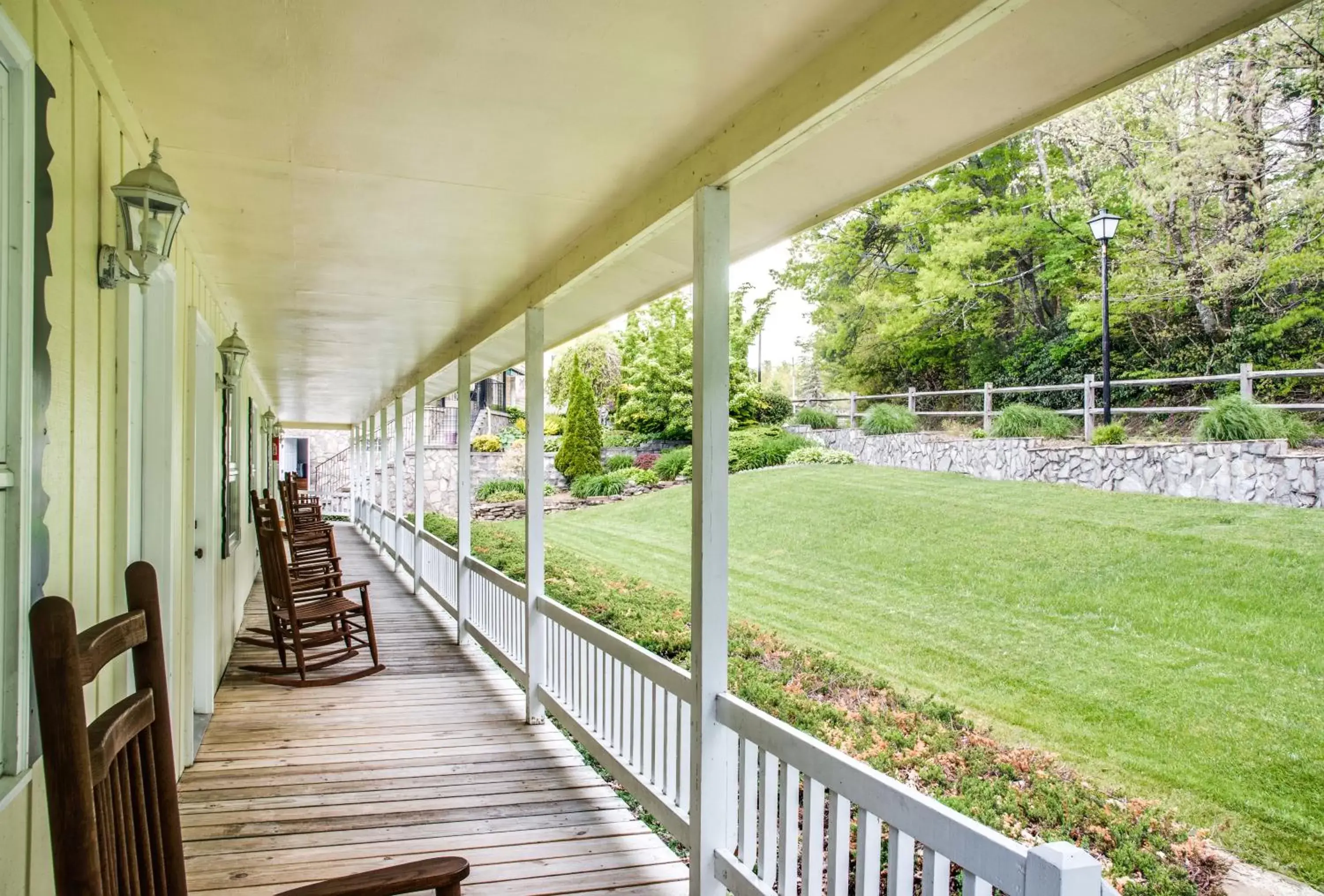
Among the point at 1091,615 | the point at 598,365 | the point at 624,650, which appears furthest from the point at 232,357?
the point at 598,365

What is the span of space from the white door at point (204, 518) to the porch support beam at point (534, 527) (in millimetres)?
1627

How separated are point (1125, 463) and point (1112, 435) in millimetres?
251

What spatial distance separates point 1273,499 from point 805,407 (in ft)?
17.6

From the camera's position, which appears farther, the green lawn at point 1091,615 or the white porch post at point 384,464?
the white porch post at point 384,464

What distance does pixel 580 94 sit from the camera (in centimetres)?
209

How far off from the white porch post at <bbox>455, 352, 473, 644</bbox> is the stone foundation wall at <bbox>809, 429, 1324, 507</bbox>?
485cm

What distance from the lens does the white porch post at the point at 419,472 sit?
8.36 metres

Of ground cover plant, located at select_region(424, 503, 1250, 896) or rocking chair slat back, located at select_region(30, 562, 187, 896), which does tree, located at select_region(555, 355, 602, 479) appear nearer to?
ground cover plant, located at select_region(424, 503, 1250, 896)

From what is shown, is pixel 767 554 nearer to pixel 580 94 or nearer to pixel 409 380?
pixel 409 380

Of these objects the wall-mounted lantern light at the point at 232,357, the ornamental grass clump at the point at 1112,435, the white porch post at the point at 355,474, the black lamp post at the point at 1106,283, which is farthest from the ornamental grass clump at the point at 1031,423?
the white porch post at the point at 355,474

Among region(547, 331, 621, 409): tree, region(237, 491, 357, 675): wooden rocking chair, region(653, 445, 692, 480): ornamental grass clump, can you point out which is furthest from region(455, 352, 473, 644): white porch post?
region(547, 331, 621, 409): tree

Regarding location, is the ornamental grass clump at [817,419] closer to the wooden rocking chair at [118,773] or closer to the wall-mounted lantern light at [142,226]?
the wall-mounted lantern light at [142,226]

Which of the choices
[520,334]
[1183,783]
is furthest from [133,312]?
[1183,783]

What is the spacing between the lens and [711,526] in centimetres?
244
